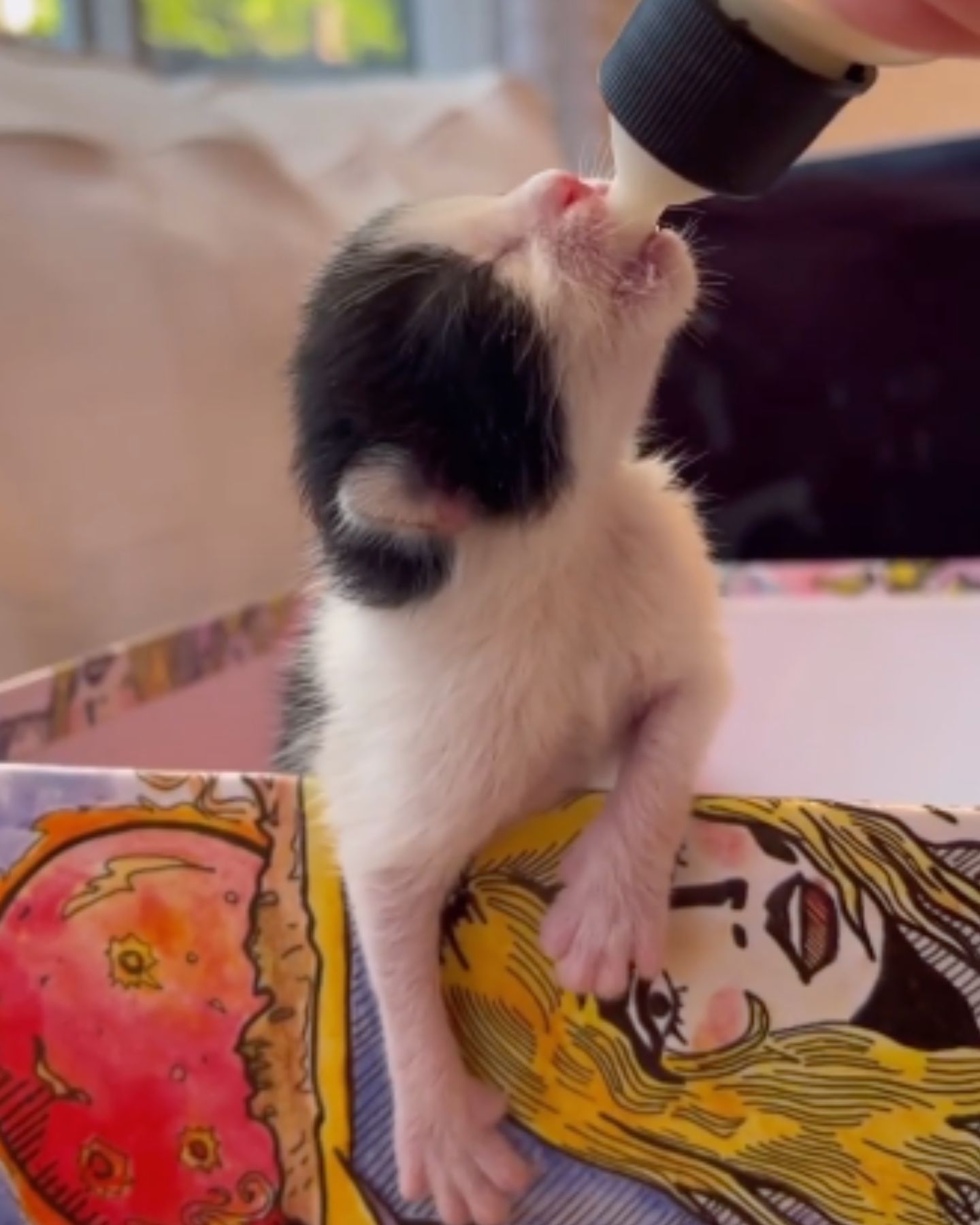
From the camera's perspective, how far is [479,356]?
0.44 m

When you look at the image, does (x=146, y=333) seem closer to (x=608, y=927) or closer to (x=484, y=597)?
(x=484, y=597)

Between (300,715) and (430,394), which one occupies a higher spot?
(430,394)

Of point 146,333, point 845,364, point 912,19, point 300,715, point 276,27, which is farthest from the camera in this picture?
point 276,27

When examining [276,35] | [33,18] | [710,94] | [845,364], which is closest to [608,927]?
[710,94]

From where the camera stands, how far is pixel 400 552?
47 centimetres

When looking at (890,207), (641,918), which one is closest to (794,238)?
(890,207)

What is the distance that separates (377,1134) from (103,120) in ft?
2.35

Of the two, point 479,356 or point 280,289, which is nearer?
point 479,356

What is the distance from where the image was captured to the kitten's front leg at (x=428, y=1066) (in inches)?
A: 17.8

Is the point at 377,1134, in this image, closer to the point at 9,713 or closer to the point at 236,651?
the point at 9,713

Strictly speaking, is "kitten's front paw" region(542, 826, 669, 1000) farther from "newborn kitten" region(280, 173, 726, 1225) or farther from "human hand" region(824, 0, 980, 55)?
"human hand" region(824, 0, 980, 55)

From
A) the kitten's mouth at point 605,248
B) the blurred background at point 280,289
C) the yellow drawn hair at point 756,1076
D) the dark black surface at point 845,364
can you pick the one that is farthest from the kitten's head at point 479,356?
the dark black surface at point 845,364

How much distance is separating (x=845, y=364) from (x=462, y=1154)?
0.81 metres

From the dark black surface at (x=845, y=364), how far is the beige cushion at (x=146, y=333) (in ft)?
0.75
